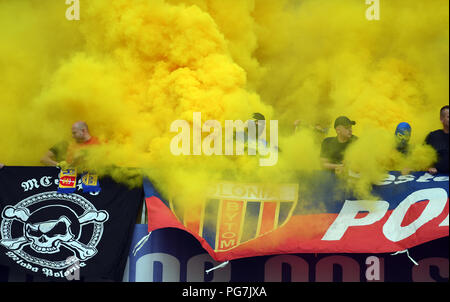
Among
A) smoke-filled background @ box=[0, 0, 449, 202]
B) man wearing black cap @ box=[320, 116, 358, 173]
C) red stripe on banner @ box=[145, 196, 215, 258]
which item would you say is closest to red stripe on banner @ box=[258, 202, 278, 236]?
smoke-filled background @ box=[0, 0, 449, 202]

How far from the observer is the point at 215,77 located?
21.7 feet

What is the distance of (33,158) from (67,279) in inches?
90.6

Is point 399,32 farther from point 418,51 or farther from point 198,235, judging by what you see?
point 198,235

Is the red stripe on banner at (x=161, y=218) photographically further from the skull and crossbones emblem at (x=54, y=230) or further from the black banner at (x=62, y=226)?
the skull and crossbones emblem at (x=54, y=230)

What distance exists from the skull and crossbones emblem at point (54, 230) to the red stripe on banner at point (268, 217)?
4.75 ft

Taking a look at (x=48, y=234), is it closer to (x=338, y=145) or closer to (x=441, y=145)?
(x=338, y=145)

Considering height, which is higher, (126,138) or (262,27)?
(262,27)

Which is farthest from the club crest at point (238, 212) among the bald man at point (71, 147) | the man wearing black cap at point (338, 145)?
the bald man at point (71, 147)

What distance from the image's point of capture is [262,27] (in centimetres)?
811

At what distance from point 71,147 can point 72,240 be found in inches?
38.7

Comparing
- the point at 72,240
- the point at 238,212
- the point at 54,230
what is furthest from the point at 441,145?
the point at 54,230

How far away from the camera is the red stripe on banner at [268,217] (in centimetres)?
532
